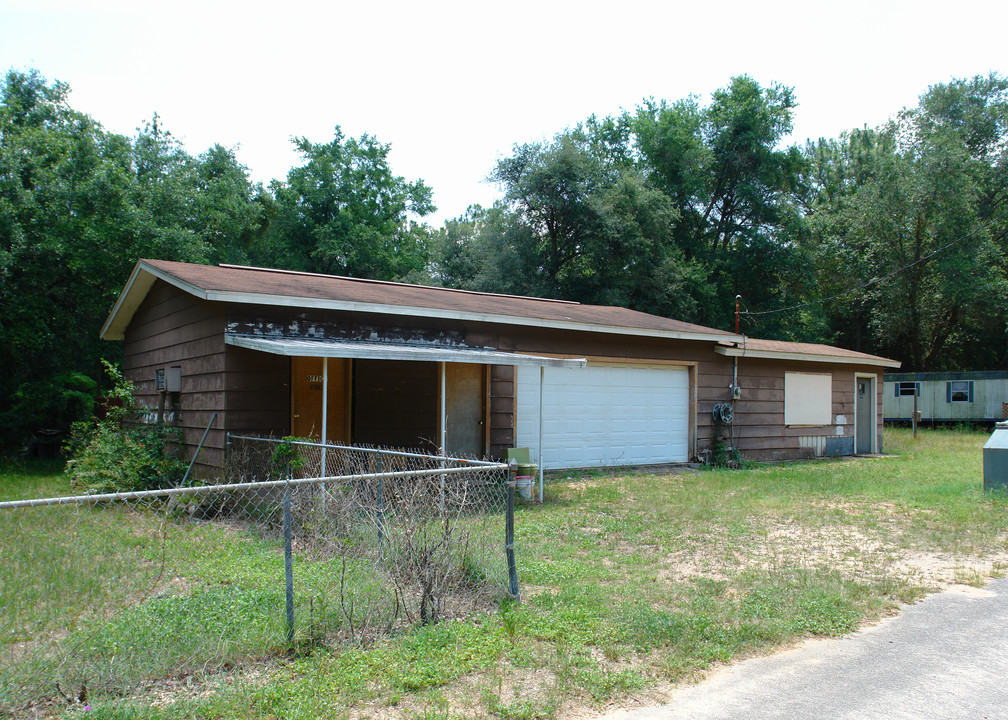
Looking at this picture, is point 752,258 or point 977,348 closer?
point 752,258

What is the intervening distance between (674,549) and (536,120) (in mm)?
23540

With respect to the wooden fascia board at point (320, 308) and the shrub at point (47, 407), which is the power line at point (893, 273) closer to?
the wooden fascia board at point (320, 308)

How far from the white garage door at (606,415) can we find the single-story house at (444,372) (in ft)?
0.09

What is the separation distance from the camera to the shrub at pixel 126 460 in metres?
8.80

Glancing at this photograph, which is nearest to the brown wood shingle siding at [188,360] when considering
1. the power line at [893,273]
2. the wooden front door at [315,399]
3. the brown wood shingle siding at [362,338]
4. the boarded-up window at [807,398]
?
the brown wood shingle siding at [362,338]

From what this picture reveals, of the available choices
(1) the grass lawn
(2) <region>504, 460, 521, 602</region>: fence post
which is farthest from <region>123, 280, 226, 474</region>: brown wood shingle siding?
(2) <region>504, 460, 521, 602</region>: fence post

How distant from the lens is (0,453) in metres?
14.1

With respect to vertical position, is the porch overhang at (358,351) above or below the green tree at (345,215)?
below

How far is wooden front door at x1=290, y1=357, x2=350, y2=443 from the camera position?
31.4 ft

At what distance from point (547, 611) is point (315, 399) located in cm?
618

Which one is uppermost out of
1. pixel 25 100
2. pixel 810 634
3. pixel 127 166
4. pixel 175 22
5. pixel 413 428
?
pixel 25 100

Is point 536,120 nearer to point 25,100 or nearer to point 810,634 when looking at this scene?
point 25,100

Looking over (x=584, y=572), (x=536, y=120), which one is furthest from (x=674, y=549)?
(x=536, y=120)

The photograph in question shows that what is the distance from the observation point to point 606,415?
12867 millimetres
